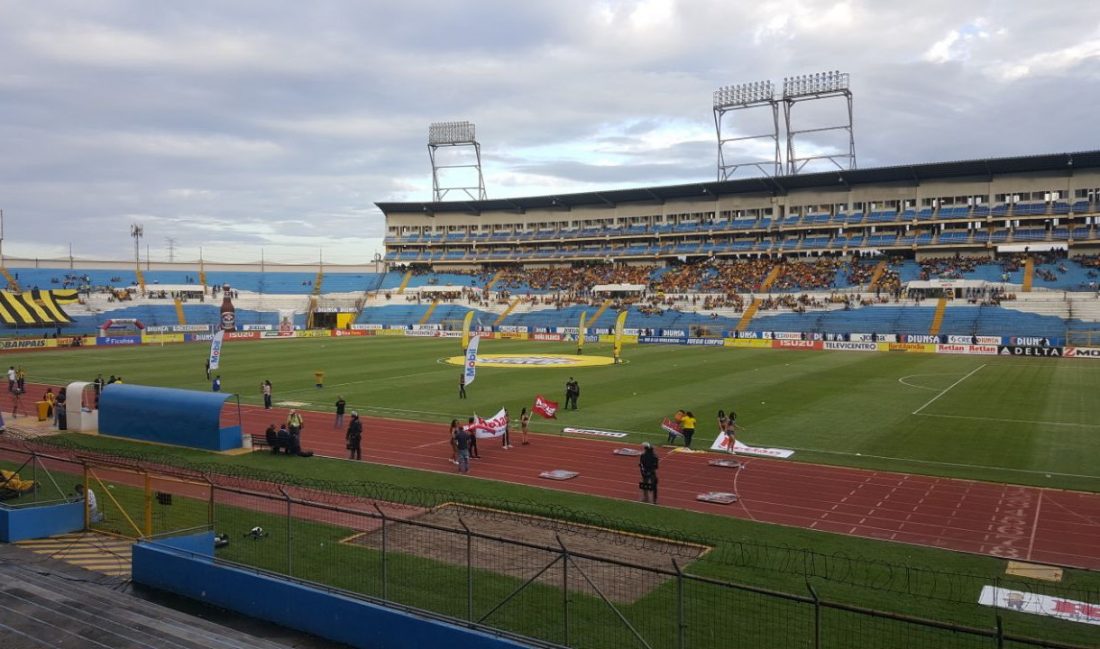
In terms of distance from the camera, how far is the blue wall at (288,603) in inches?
431

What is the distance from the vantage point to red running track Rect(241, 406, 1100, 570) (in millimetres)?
17250

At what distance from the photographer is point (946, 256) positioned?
87562mm

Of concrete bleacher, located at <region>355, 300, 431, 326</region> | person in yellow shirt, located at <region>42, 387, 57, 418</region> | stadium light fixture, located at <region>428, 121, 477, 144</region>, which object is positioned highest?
stadium light fixture, located at <region>428, 121, 477, 144</region>

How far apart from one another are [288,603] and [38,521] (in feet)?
24.5

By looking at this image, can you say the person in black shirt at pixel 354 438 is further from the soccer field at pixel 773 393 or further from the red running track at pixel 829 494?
the soccer field at pixel 773 393

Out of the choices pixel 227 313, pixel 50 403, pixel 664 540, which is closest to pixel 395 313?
pixel 227 313

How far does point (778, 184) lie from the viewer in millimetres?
96875

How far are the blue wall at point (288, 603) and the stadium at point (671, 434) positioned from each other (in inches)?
2.0

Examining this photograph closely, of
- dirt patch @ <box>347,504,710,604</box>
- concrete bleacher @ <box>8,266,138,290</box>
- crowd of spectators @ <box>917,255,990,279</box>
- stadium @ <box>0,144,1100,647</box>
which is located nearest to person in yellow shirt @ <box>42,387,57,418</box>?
stadium @ <box>0,144,1100,647</box>

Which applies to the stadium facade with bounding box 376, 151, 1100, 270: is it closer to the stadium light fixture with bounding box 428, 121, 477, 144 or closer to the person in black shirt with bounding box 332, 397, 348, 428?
the stadium light fixture with bounding box 428, 121, 477, 144

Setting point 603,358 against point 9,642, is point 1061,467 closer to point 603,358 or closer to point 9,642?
point 9,642

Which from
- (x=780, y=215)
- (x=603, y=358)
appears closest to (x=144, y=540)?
(x=603, y=358)

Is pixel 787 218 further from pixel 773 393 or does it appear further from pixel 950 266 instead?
pixel 773 393

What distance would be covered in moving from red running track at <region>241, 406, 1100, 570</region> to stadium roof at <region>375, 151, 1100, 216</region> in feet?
245
